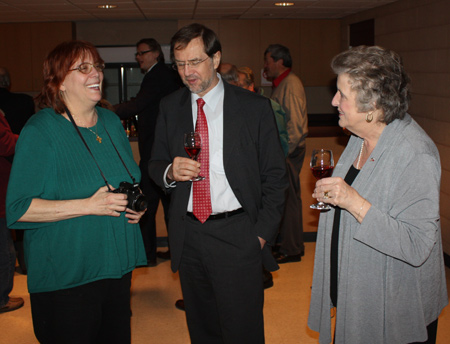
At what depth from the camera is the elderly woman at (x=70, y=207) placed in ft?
6.13

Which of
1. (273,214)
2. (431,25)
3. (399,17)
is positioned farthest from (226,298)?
(399,17)

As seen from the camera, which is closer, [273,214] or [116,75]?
[273,214]

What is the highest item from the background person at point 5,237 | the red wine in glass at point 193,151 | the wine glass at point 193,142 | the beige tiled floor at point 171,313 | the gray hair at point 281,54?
the gray hair at point 281,54

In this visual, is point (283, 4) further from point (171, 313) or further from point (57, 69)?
point (57, 69)

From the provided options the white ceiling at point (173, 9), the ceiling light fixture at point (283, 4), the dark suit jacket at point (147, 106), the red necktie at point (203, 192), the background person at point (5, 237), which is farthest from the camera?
the ceiling light fixture at point (283, 4)

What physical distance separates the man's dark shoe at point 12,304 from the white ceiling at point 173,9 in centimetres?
390

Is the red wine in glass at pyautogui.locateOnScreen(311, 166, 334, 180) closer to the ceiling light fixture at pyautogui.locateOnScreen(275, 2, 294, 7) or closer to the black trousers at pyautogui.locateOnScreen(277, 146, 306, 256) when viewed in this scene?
the black trousers at pyautogui.locateOnScreen(277, 146, 306, 256)

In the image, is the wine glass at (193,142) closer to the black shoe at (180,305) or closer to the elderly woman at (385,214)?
the elderly woman at (385,214)

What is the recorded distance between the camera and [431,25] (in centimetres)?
507

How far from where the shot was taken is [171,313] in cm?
363

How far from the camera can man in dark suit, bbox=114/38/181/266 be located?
415 centimetres

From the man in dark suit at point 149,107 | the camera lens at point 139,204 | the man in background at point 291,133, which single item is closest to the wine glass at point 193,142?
the camera lens at point 139,204

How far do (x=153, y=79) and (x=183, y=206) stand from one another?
2254 mm

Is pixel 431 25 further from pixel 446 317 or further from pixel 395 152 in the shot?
pixel 395 152
